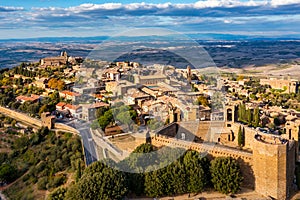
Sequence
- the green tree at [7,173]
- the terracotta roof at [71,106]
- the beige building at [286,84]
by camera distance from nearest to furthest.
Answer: the green tree at [7,173] → the terracotta roof at [71,106] → the beige building at [286,84]

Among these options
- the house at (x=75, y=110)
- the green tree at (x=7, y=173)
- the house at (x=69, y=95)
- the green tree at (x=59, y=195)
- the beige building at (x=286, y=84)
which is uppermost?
the house at (x=69, y=95)

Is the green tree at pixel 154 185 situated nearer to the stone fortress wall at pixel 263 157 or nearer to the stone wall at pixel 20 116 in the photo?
the stone fortress wall at pixel 263 157

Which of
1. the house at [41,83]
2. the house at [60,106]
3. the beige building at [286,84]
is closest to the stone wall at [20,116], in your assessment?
the house at [60,106]

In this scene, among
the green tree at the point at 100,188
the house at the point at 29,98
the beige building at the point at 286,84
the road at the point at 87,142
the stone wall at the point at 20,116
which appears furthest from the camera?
the beige building at the point at 286,84

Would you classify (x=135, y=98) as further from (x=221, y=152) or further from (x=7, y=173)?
(x=221, y=152)

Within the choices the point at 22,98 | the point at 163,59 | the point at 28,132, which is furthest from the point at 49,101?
the point at 163,59

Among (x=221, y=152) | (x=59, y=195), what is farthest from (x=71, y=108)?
(x=221, y=152)

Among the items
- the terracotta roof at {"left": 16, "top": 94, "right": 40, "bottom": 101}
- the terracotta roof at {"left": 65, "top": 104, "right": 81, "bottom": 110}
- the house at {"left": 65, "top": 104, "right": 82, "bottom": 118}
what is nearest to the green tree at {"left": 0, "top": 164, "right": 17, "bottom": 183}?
the house at {"left": 65, "top": 104, "right": 82, "bottom": 118}
